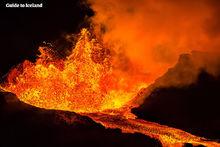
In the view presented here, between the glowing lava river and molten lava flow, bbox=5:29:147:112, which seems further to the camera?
molten lava flow, bbox=5:29:147:112

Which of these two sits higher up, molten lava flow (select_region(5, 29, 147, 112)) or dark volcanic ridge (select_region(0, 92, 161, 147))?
molten lava flow (select_region(5, 29, 147, 112))

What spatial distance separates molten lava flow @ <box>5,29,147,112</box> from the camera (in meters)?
15.0

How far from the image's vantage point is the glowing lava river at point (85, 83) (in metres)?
14.9

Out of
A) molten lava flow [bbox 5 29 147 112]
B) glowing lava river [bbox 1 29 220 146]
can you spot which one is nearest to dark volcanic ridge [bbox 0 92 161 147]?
glowing lava river [bbox 1 29 220 146]

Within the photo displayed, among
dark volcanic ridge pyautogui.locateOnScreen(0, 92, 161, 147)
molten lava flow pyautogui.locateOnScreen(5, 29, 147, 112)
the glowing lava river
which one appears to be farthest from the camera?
molten lava flow pyautogui.locateOnScreen(5, 29, 147, 112)

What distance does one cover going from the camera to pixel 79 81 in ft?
51.3

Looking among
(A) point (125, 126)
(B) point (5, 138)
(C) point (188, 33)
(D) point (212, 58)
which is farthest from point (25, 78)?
(D) point (212, 58)

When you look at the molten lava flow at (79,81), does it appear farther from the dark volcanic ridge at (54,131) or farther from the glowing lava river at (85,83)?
the dark volcanic ridge at (54,131)

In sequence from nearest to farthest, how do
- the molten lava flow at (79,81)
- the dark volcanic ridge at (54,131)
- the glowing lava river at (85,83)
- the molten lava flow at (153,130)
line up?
the molten lava flow at (153,130), the dark volcanic ridge at (54,131), the glowing lava river at (85,83), the molten lava flow at (79,81)

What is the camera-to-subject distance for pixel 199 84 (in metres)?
17.9

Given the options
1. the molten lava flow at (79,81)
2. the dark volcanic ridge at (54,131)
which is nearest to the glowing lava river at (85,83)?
the molten lava flow at (79,81)

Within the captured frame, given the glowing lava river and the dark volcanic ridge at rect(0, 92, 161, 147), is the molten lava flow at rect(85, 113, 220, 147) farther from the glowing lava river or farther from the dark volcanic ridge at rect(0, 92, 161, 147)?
the dark volcanic ridge at rect(0, 92, 161, 147)

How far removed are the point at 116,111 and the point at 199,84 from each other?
4.43 meters

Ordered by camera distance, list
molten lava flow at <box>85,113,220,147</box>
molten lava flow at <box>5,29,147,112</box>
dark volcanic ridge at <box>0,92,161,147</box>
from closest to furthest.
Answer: molten lava flow at <box>85,113,220,147</box> → dark volcanic ridge at <box>0,92,161,147</box> → molten lava flow at <box>5,29,147,112</box>
